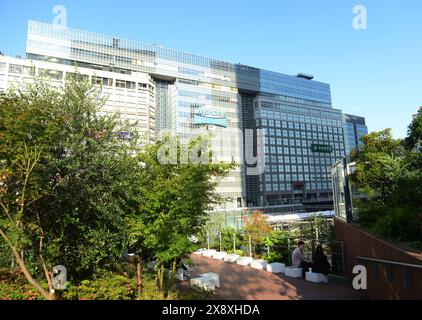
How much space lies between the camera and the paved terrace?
9.26 meters

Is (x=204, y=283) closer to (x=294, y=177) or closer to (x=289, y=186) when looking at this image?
(x=289, y=186)

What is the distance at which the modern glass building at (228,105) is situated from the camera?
69750 millimetres

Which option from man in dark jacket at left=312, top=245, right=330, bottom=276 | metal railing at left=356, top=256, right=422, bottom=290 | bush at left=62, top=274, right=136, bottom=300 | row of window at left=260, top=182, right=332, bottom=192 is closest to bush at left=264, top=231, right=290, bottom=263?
man in dark jacket at left=312, top=245, right=330, bottom=276

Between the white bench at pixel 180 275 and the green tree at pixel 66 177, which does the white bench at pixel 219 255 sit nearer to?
the white bench at pixel 180 275

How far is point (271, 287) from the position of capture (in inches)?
410

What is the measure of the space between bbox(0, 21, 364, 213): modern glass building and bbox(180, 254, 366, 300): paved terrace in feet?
169

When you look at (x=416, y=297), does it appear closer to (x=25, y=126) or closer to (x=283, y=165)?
(x=25, y=126)

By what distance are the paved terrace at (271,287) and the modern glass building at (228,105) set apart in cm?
5140

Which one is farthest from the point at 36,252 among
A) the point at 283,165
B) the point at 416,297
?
the point at 283,165

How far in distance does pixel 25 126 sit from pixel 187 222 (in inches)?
203

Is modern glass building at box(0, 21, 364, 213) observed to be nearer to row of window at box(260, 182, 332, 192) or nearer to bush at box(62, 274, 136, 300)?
row of window at box(260, 182, 332, 192)

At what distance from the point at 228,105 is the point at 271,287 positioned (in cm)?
7996

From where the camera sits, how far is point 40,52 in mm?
67188

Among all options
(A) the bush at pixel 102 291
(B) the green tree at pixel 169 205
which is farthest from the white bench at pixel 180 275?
(A) the bush at pixel 102 291
